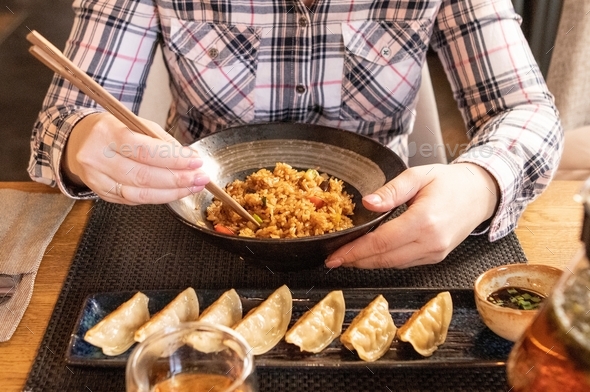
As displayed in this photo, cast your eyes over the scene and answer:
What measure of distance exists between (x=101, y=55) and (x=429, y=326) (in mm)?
1186

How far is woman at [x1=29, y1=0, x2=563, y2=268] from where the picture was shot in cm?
137

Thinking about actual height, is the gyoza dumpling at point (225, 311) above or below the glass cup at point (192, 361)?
below

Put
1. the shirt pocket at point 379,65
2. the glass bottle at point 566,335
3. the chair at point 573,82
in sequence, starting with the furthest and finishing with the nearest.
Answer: the chair at point 573,82 → the shirt pocket at point 379,65 → the glass bottle at point 566,335

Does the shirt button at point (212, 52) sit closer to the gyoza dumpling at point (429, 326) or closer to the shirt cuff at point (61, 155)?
the shirt cuff at point (61, 155)

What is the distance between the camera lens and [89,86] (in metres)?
0.98

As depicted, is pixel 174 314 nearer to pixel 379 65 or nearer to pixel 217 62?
pixel 217 62

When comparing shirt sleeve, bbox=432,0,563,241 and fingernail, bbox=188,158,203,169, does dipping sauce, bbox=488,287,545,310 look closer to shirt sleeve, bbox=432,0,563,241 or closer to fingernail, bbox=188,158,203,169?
shirt sleeve, bbox=432,0,563,241

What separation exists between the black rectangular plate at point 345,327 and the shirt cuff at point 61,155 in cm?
41

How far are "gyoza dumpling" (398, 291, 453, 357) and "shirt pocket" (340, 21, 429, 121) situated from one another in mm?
777

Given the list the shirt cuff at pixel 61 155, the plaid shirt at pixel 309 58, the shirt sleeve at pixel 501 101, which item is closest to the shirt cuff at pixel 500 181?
the shirt sleeve at pixel 501 101

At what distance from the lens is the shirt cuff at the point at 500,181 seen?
1300 millimetres

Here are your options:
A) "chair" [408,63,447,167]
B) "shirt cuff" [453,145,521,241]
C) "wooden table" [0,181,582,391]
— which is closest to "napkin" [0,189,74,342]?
"wooden table" [0,181,582,391]

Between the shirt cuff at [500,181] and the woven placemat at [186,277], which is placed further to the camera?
the shirt cuff at [500,181]

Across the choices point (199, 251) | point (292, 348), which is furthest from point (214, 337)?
point (199, 251)
